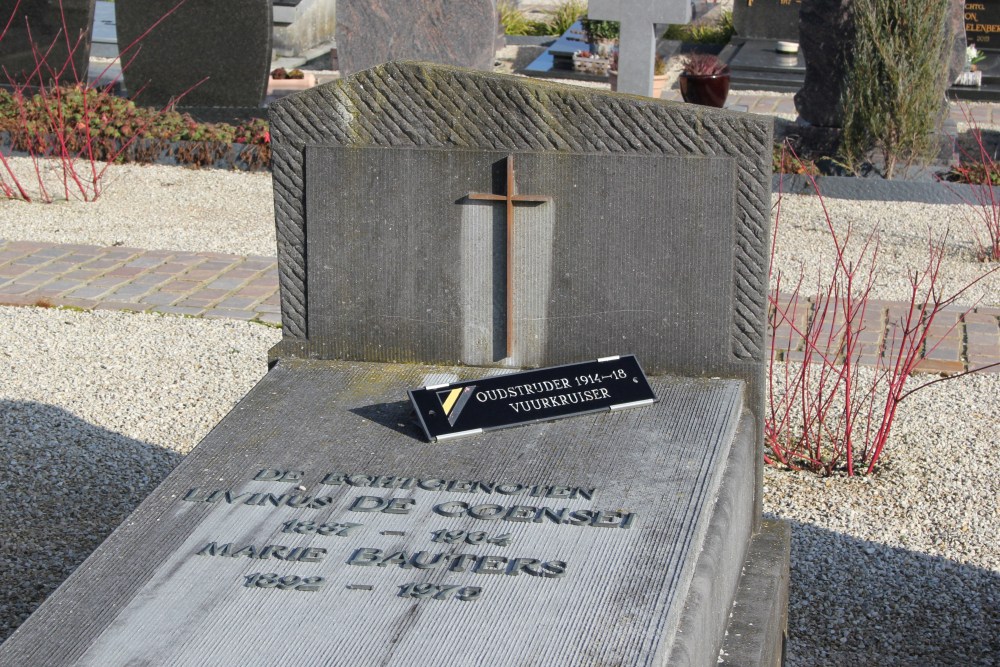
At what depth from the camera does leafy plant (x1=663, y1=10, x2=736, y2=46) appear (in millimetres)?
15266

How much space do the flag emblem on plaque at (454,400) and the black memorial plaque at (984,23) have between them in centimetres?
1201

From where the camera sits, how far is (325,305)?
11.0 ft

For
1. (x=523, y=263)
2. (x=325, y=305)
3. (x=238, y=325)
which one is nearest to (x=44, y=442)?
(x=238, y=325)

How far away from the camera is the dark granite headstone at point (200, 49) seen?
9898 millimetres

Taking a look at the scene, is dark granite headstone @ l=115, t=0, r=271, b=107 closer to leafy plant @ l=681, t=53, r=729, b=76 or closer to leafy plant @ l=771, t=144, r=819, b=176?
leafy plant @ l=681, t=53, r=729, b=76

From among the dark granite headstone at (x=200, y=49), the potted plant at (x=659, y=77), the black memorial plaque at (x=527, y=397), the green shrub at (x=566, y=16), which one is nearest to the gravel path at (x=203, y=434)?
the black memorial plaque at (x=527, y=397)

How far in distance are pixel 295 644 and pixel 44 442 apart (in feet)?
9.28

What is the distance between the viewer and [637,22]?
31.2 feet

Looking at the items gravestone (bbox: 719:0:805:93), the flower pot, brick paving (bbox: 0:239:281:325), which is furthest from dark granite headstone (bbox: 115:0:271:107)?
gravestone (bbox: 719:0:805:93)

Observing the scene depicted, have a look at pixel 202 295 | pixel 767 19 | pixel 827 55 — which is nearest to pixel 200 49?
pixel 202 295

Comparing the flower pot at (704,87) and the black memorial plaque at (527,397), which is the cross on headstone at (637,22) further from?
the black memorial plaque at (527,397)

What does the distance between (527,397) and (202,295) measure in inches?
148

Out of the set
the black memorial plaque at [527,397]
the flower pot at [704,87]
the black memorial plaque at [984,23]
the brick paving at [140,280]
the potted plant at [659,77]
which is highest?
the black memorial plaque at [984,23]

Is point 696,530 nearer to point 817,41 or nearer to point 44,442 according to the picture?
point 44,442
